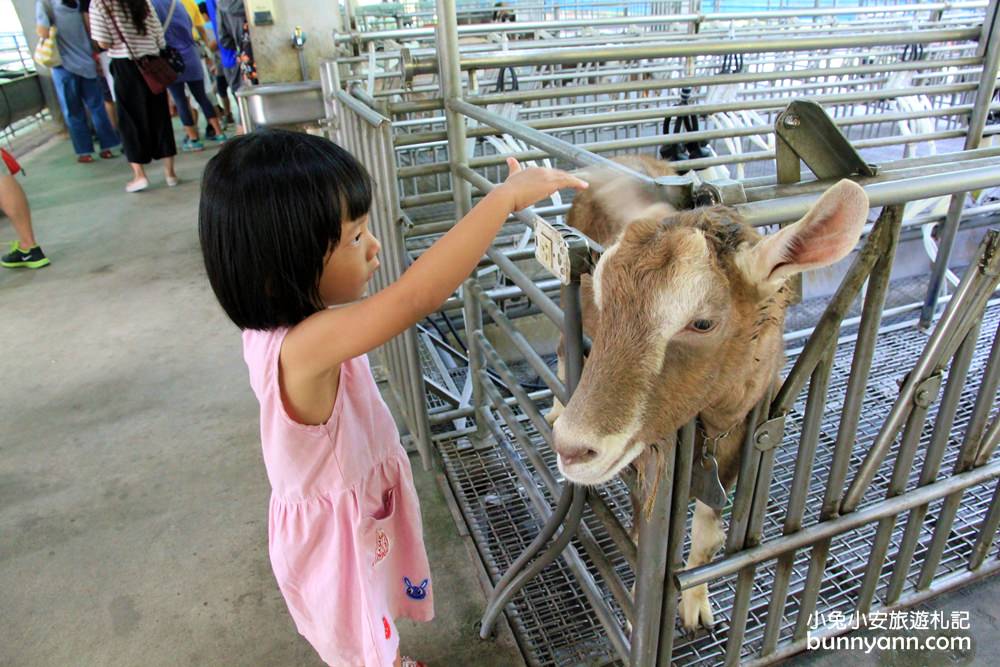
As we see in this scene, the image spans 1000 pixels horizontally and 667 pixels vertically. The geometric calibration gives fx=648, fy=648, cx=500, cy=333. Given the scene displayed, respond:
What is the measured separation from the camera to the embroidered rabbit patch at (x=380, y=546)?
183cm

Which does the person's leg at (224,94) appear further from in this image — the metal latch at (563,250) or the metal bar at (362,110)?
the metal latch at (563,250)

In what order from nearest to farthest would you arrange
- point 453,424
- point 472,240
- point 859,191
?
point 859,191 → point 472,240 → point 453,424

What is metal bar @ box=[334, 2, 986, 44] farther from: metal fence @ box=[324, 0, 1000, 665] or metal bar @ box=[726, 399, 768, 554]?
metal bar @ box=[726, 399, 768, 554]

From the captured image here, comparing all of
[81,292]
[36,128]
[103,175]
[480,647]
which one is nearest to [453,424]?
[480,647]

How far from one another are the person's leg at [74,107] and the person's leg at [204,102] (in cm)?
141

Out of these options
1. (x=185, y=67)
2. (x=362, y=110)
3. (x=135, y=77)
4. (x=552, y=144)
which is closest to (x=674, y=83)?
(x=362, y=110)

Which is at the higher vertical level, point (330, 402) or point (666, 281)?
point (666, 281)

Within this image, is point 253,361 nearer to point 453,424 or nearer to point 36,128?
point 453,424

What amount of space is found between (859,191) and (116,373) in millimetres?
4359

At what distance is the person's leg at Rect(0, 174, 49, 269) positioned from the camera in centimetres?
530

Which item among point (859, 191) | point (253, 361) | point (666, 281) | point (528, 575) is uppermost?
point (859, 191)

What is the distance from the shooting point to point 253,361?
1578 mm

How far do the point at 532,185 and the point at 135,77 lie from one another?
23.9 feet

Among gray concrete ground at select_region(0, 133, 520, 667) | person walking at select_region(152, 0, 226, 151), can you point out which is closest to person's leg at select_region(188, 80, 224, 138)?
person walking at select_region(152, 0, 226, 151)
